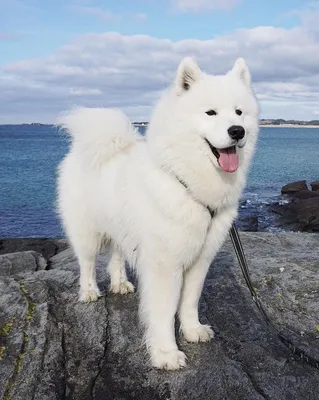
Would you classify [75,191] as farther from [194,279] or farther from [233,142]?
[233,142]

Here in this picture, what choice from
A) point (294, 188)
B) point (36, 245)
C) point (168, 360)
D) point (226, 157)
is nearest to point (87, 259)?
point (168, 360)

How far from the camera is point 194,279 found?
12.0ft

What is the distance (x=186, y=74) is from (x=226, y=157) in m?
0.72

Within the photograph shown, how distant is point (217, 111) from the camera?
3271 mm

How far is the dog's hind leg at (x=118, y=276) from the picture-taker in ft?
15.6

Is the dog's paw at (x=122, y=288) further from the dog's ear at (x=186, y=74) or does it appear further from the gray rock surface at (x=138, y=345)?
the dog's ear at (x=186, y=74)

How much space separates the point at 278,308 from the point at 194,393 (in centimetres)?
158

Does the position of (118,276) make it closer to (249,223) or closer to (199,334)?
(199,334)

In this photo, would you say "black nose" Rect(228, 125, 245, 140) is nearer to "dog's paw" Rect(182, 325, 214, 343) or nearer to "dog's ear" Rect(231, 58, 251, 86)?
"dog's ear" Rect(231, 58, 251, 86)

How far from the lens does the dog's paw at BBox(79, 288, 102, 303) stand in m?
4.46

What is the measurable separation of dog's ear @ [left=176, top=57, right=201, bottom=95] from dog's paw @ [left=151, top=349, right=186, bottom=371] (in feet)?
6.51

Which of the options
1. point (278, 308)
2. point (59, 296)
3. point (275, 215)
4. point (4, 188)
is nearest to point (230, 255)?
point (278, 308)

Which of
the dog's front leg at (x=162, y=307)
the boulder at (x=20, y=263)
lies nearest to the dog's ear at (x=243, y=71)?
the dog's front leg at (x=162, y=307)

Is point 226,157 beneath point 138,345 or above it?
above
